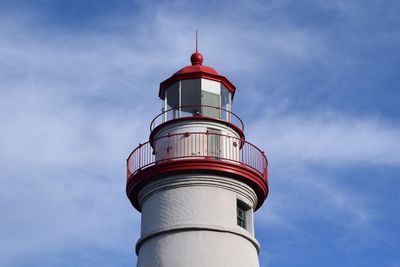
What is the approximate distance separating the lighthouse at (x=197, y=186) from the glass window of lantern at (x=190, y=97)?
0.09 ft

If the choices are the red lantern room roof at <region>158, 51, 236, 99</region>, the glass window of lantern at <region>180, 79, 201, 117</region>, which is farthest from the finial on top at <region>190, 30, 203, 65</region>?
the glass window of lantern at <region>180, 79, 201, 117</region>

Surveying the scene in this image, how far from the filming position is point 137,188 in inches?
822

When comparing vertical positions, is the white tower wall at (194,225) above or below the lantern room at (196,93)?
below

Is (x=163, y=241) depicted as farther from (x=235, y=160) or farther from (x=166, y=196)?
(x=235, y=160)

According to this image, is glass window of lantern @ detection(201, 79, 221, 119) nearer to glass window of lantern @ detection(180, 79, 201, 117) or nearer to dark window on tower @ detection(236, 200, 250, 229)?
glass window of lantern @ detection(180, 79, 201, 117)

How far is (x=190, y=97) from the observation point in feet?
73.0

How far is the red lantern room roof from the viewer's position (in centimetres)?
2200

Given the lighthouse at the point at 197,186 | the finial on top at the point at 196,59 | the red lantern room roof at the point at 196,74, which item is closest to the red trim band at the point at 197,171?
the lighthouse at the point at 197,186

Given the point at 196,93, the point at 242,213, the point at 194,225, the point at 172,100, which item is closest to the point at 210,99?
the point at 196,93

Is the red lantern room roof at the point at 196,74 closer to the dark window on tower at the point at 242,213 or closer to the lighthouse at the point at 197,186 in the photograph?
the lighthouse at the point at 197,186

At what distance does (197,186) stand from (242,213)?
1.67m

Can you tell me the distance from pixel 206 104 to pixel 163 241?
14.4 ft

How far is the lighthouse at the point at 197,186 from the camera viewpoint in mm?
19422

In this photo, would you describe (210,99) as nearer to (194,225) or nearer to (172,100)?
(172,100)
